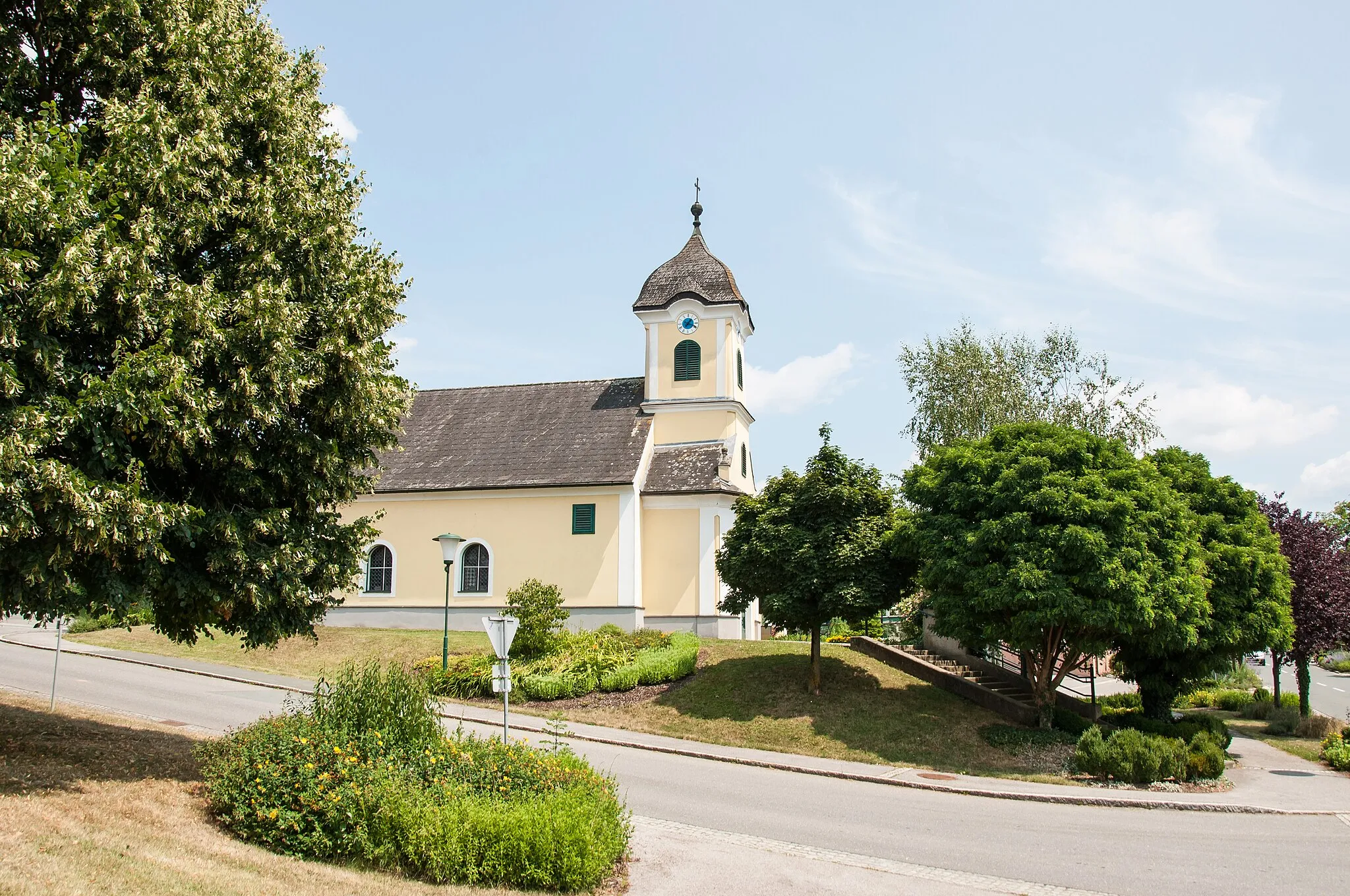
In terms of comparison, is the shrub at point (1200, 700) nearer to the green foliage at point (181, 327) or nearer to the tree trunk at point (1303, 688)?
the tree trunk at point (1303, 688)

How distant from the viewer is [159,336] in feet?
36.6

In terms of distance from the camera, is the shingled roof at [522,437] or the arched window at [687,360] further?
the arched window at [687,360]

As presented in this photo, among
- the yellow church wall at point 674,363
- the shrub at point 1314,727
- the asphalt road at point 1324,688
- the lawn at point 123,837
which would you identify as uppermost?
the yellow church wall at point 674,363

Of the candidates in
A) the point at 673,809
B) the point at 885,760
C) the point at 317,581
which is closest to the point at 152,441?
the point at 317,581

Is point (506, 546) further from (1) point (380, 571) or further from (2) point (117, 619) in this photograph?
(2) point (117, 619)

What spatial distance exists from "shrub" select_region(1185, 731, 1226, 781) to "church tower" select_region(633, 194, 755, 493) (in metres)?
17.4

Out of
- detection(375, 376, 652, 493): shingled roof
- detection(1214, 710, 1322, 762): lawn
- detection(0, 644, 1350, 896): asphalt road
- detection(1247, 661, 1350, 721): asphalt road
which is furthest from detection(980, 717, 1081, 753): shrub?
detection(1247, 661, 1350, 721): asphalt road

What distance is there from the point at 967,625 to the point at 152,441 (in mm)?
15736

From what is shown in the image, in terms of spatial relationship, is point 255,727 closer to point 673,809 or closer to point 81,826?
point 81,826

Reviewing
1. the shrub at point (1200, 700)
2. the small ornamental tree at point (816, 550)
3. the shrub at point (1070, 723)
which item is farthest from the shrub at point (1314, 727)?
the small ornamental tree at point (816, 550)

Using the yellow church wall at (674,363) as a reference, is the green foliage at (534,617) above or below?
below

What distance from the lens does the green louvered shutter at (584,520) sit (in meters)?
31.0

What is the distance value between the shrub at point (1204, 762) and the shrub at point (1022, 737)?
7.87 feet

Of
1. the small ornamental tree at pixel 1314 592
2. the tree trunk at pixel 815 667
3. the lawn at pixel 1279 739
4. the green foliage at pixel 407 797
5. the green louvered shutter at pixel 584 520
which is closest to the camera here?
the green foliage at pixel 407 797
